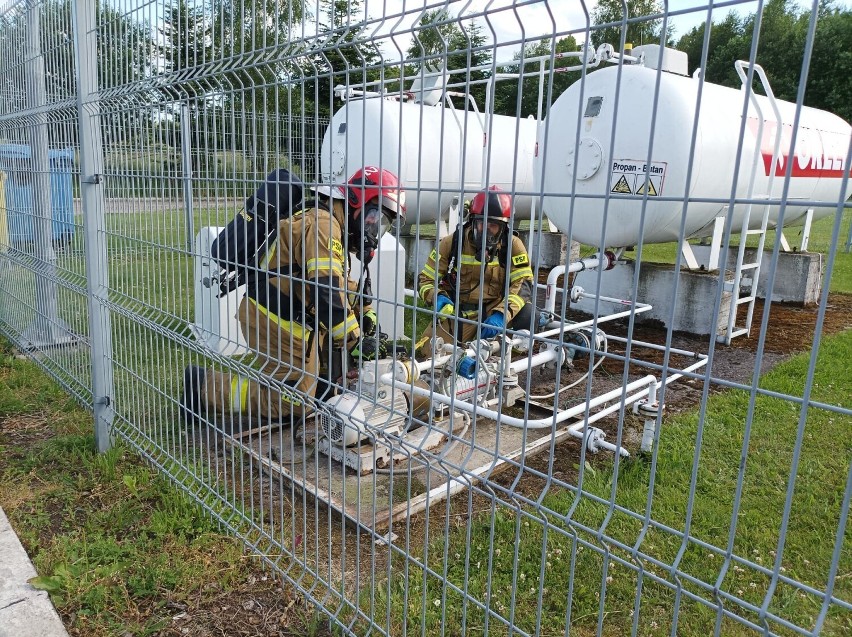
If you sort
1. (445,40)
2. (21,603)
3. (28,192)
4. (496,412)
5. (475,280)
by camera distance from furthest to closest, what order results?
1. (475,280)
2. (28,192)
3. (496,412)
4. (21,603)
5. (445,40)

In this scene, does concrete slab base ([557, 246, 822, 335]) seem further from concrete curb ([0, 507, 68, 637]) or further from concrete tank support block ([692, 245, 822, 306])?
concrete curb ([0, 507, 68, 637])

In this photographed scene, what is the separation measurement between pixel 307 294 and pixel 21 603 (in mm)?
1781

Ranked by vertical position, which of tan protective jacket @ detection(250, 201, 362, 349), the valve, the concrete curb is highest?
tan protective jacket @ detection(250, 201, 362, 349)

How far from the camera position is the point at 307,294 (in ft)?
10.9

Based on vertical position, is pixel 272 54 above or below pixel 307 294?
above

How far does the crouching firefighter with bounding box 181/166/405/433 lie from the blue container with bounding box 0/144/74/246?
147 cm

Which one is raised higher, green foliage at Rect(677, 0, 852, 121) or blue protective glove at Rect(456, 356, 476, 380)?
green foliage at Rect(677, 0, 852, 121)

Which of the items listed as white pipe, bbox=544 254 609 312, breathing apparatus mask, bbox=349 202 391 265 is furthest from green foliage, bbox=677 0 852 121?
white pipe, bbox=544 254 609 312

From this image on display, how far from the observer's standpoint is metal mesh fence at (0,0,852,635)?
5.41 feet

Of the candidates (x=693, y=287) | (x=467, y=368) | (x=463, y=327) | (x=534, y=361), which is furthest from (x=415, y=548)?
(x=693, y=287)

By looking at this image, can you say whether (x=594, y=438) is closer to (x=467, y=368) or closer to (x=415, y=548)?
(x=467, y=368)

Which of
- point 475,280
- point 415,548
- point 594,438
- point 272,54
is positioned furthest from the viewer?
point 475,280

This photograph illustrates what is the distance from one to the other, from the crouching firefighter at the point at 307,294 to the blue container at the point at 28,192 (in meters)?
1.47

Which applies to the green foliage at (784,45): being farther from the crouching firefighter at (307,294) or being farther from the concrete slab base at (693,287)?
the concrete slab base at (693,287)
